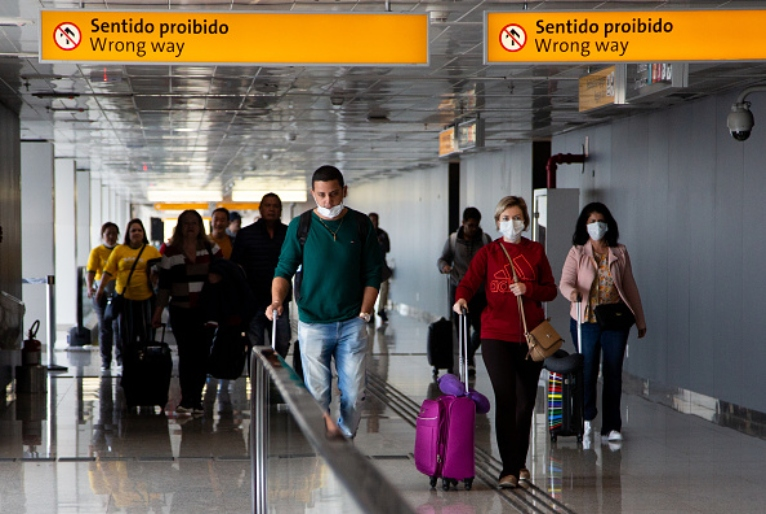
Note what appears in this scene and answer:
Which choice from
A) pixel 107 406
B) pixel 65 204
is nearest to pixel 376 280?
pixel 107 406

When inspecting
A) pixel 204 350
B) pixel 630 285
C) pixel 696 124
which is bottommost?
pixel 204 350

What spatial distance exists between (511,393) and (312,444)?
12.8 feet

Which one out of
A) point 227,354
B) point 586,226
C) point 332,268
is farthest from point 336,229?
point 227,354

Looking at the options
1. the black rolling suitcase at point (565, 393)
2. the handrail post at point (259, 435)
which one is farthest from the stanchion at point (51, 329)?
the handrail post at point (259, 435)

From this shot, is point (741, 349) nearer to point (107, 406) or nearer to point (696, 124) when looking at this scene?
point (696, 124)

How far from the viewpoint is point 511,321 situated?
19.8ft

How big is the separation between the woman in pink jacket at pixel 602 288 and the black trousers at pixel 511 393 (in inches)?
62.6

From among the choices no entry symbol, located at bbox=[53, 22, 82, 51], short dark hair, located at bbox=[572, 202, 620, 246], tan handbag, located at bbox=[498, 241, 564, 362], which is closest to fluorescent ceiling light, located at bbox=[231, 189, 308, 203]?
short dark hair, located at bbox=[572, 202, 620, 246]

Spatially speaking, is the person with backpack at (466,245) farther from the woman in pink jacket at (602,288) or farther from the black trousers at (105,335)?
the black trousers at (105,335)

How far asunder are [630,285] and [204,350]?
343cm

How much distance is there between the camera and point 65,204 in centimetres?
1892

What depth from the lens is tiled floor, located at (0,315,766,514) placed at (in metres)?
5.86

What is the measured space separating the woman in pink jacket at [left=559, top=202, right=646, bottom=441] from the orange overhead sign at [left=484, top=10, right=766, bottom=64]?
72.5 inches

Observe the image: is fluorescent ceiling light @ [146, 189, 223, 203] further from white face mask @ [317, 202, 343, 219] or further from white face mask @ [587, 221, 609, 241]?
white face mask @ [317, 202, 343, 219]
